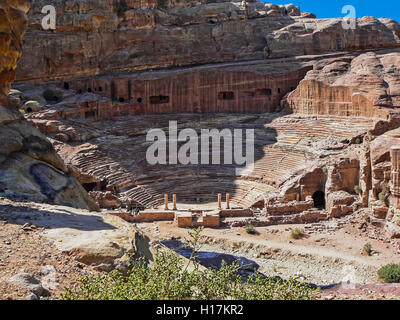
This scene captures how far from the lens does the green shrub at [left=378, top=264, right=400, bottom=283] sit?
15.5 meters

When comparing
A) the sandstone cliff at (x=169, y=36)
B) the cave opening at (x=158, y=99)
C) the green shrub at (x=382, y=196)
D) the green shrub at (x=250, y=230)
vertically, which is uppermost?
the sandstone cliff at (x=169, y=36)

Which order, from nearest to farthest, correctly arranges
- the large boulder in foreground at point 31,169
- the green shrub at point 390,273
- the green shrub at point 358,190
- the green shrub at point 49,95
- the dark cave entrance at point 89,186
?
1. the large boulder in foreground at point 31,169
2. the green shrub at point 390,273
3. the green shrub at point 358,190
4. the dark cave entrance at point 89,186
5. the green shrub at point 49,95

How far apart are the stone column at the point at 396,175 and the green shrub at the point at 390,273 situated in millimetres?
4244

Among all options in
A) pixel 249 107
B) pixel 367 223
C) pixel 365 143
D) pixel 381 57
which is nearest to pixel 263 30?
pixel 249 107

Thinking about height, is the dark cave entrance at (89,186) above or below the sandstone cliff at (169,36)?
below

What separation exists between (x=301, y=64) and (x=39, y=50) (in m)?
21.9

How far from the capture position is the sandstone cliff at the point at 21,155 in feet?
44.5

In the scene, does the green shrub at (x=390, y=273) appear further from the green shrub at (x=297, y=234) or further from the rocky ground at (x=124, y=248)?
the green shrub at (x=297, y=234)

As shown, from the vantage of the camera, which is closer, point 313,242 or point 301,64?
point 313,242

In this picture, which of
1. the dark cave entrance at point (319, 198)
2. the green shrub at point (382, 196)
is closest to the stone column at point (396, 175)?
the green shrub at point (382, 196)

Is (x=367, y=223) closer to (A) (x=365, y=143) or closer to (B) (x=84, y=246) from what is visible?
(A) (x=365, y=143)

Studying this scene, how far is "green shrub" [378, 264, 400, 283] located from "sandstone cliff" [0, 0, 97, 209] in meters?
11.0

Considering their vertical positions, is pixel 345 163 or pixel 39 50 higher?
pixel 39 50

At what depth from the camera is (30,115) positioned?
30375mm
